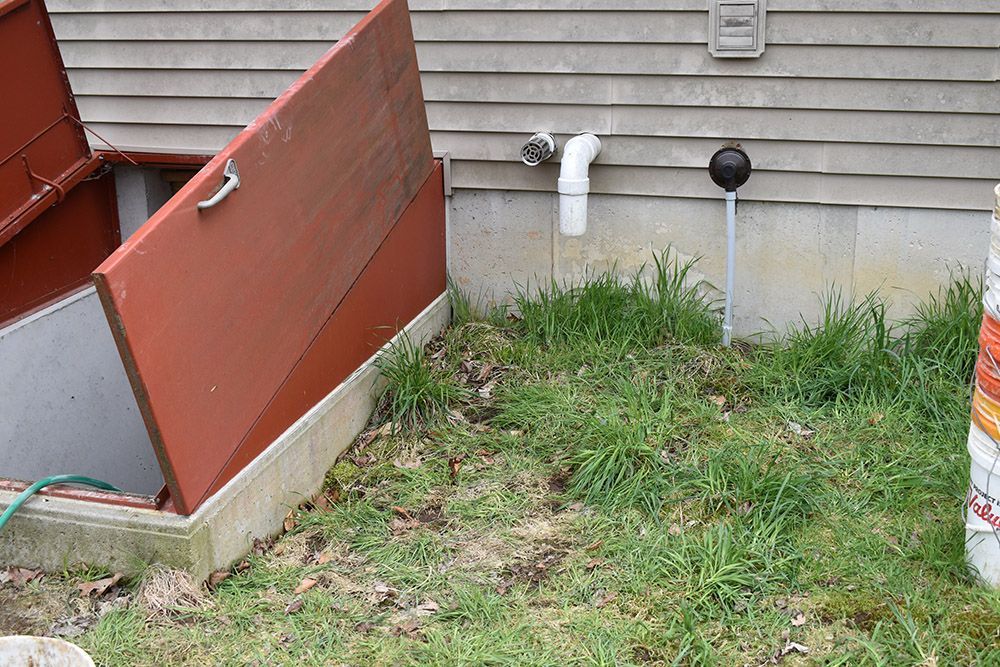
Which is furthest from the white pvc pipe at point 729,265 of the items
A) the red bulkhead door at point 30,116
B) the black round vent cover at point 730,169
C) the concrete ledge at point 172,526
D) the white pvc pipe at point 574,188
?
the red bulkhead door at point 30,116

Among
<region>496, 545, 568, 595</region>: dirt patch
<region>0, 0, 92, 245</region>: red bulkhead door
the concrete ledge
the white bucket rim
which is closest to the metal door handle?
the concrete ledge

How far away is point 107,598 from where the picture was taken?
3.34 meters

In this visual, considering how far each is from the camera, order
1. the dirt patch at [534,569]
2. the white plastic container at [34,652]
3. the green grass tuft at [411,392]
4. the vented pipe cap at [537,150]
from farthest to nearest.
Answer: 1. the vented pipe cap at [537,150]
2. the green grass tuft at [411,392]
3. the dirt patch at [534,569]
4. the white plastic container at [34,652]

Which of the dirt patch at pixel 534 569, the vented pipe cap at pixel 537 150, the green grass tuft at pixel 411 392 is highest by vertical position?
the vented pipe cap at pixel 537 150

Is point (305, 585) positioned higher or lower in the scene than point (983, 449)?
lower

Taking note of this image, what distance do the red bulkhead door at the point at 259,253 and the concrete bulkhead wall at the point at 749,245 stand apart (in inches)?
27.4

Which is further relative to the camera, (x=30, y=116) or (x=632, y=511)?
(x=30, y=116)

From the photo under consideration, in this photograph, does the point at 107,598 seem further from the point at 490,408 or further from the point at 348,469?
the point at 490,408

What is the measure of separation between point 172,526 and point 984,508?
2459mm

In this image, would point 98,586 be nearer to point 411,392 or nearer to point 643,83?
point 411,392

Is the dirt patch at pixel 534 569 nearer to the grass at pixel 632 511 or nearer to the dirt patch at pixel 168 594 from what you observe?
the grass at pixel 632 511

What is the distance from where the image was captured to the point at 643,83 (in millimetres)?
4773

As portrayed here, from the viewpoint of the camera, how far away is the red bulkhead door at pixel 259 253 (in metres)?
3.13

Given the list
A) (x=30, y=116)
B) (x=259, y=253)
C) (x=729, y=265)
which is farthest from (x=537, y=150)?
(x=30, y=116)
